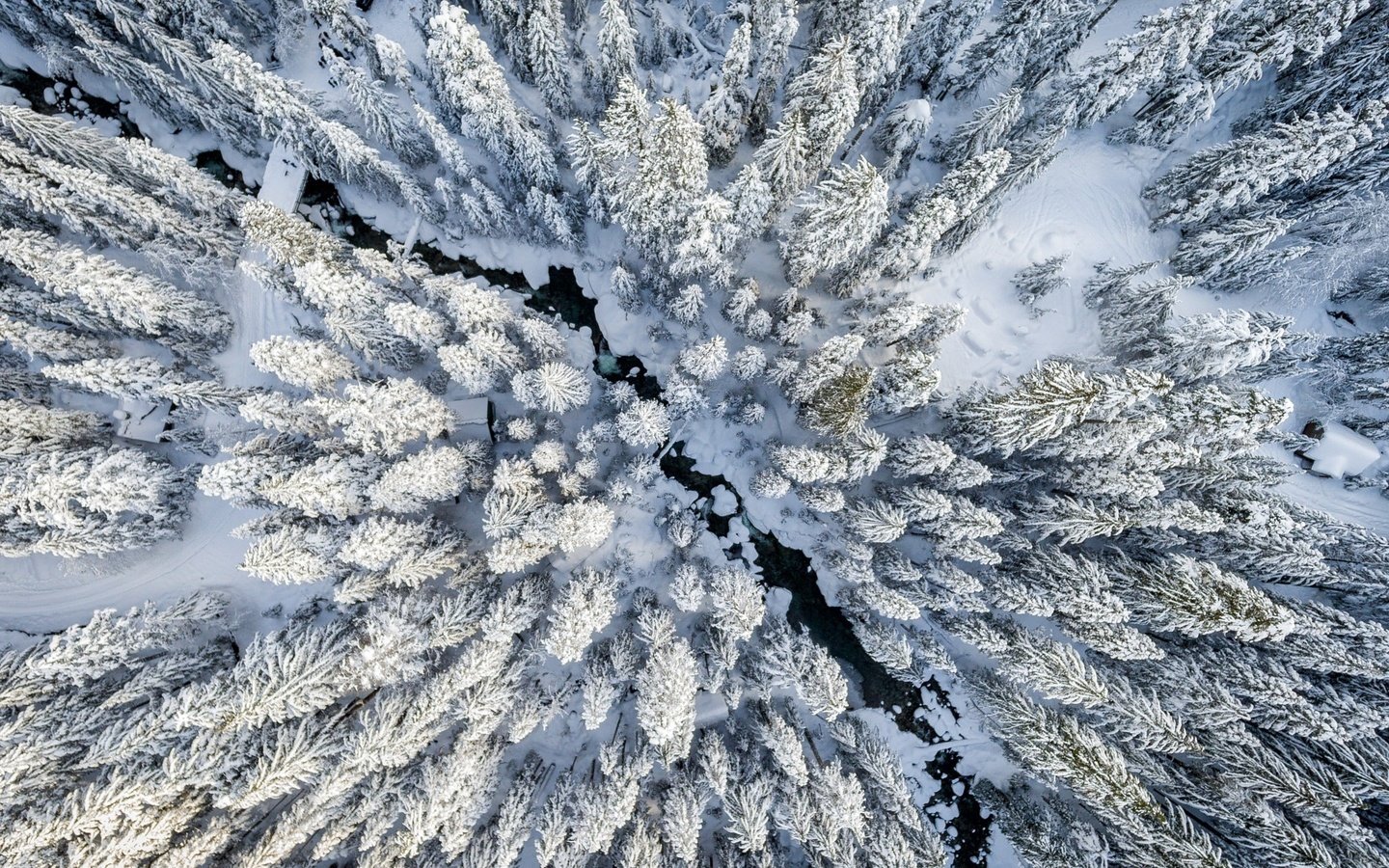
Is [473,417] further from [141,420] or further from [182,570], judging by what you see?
[141,420]

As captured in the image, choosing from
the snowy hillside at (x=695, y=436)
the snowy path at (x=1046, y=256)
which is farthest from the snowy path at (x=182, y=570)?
the snowy path at (x=1046, y=256)

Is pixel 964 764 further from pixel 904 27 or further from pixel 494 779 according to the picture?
pixel 904 27

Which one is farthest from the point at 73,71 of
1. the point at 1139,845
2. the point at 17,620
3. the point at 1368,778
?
the point at 1368,778

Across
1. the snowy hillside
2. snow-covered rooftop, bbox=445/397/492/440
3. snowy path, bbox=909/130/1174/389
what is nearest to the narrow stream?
the snowy hillside

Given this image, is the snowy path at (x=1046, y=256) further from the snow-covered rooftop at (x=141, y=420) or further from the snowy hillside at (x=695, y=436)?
the snow-covered rooftop at (x=141, y=420)

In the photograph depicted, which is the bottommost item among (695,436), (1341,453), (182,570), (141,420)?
(182,570)

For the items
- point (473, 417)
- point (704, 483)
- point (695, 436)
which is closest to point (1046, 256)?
point (695, 436)
